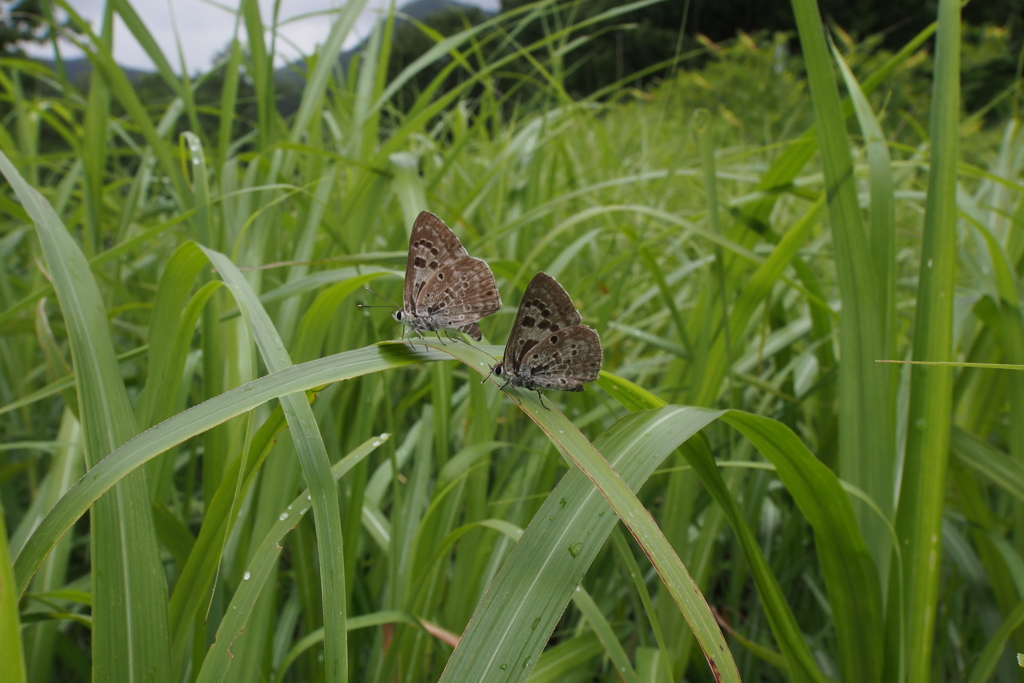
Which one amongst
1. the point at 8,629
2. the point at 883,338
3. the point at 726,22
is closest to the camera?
the point at 8,629

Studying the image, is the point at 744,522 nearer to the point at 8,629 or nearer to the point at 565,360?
the point at 565,360

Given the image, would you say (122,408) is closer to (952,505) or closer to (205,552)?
(205,552)

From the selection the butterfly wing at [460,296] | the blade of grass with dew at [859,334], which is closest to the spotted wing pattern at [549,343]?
the butterfly wing at [460,296]

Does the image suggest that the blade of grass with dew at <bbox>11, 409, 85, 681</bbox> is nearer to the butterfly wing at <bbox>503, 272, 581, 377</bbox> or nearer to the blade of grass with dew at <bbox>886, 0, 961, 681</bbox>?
the butterfly wing at <bbox>503, 272, 581, 377</bbox>

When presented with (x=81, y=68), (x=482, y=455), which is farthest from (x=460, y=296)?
(x=81, y=68)

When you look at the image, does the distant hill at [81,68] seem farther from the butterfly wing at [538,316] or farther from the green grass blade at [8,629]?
the green grass blade at [8,629]
